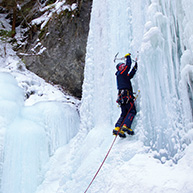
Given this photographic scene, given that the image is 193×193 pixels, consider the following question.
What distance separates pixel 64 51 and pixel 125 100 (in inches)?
157

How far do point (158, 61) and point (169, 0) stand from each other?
81 centimetres

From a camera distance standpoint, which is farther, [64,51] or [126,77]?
[64,51]

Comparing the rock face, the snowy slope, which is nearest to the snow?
the snowy slope

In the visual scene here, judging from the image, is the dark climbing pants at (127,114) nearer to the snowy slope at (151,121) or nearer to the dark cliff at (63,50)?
the snowy slope at (151,121)

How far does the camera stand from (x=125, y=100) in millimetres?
3301

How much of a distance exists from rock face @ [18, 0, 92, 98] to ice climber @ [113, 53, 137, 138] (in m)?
3.20

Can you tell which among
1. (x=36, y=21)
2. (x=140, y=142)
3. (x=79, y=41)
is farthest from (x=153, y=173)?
(x=36, y=21)

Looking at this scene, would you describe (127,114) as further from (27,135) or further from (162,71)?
(27,135)

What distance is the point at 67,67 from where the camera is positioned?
6660 mm

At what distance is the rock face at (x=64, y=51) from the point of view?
6.60m

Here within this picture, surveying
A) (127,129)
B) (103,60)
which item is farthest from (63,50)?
(127,129)

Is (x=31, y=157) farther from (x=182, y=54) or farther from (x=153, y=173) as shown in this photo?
(x=182, y=54)

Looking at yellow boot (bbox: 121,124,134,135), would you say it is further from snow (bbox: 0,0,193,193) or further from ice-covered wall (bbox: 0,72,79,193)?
ice-covered wall (bbox: 0,72,79,193)

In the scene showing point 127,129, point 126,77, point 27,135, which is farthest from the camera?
point 27,135
